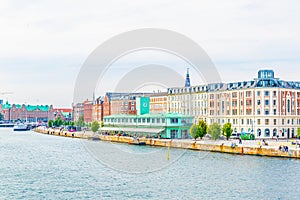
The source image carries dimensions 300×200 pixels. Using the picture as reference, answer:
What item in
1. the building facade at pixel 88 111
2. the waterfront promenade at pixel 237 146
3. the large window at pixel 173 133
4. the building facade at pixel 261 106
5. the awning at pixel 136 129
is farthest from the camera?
the building facade at pixel 88 111

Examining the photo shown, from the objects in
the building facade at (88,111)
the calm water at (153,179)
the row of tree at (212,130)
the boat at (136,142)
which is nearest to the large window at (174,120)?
the boat at (136,142)

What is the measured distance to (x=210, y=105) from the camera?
85000 mm

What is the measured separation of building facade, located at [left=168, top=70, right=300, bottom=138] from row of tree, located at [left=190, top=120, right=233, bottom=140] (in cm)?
922

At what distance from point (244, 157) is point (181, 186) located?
18293mm

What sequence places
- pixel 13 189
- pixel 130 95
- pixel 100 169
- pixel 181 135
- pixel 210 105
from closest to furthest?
pixel 13 189 → pixel 100 169 → pixel 181 135 → pixel 210 105 → pixel 130 95

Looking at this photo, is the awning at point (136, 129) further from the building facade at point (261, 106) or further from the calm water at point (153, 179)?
the calm water at point (153, 179)

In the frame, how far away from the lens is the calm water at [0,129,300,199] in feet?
97.7

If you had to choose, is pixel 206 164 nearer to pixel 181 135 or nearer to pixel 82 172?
pixel 82 172

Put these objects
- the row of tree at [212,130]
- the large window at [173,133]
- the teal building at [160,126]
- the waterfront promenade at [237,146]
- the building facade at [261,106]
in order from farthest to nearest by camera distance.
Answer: the large window at [173,133]
the teal building at [160,126]
the building facade at [261,106]
the row of tree at [212,130]
the waterfront promenade at [237,146]

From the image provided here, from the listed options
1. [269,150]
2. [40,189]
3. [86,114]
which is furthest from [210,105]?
[86,114]

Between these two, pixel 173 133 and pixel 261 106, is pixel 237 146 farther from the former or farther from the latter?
pixel 173 133

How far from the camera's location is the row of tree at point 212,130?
63812mm

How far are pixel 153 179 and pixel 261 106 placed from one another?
41099 millimetres

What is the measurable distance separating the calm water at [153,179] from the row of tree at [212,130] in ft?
46.3
